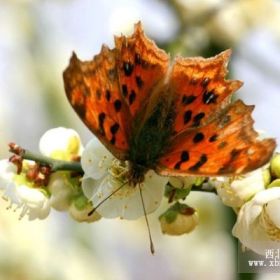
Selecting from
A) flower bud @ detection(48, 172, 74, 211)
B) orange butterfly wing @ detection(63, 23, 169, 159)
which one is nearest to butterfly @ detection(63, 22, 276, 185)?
orange butterfly wing @ detection(63, 23, 169, 159)

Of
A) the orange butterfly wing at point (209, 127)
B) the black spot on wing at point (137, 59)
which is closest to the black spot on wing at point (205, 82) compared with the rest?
the orange butterfly wing at point (209, 127)

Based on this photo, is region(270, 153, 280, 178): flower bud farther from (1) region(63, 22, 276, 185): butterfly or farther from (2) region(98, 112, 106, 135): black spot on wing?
(2) region(98, 112, 106, 135): black spot on wing

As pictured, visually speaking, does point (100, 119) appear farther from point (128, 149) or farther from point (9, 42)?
point (9, 42)

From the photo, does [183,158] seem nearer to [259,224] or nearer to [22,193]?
[259,224]

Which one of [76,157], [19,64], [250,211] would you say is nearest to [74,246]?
[19,64]

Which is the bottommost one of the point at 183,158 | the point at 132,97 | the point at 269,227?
the point at 269,227

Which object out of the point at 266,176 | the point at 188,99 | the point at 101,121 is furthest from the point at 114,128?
the point at 266,176
